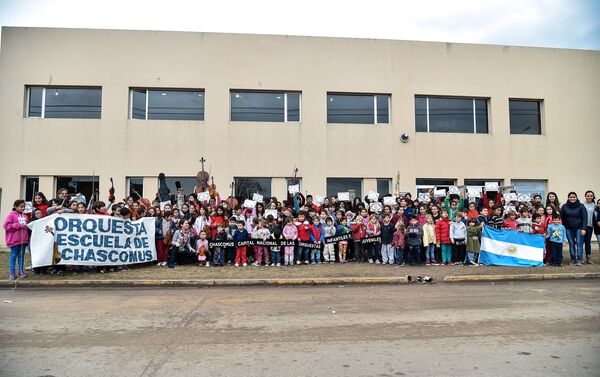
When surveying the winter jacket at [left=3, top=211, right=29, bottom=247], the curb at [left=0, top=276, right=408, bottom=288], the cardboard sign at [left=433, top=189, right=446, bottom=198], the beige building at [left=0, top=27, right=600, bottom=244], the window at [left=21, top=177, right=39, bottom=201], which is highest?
the beige building at [left=0, top=27, right=600, bottom=244]

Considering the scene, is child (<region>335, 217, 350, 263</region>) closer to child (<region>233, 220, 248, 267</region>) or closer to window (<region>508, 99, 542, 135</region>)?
child (<region>233, 220, 248, 267</region>)

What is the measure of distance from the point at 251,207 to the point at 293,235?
6.88ft

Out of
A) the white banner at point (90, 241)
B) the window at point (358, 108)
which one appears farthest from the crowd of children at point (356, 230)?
the window at point (358, 108)

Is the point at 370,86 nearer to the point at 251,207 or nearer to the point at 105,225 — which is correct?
the point at 251,207

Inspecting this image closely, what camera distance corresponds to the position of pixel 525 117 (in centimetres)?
1878

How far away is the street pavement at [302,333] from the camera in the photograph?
4219mm

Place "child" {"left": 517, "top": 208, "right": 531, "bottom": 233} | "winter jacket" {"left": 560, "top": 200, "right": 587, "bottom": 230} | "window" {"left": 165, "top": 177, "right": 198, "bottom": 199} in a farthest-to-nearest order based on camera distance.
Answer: "window" {"left": 165, "top": 177, "right": 198, "bottom": 199} < "child" {"left": 517, "top": 208, "right": 531, "bottom": 233} < "winter jacket" {"left": 560, "top": 200, "right": 587, "bottom": 230}

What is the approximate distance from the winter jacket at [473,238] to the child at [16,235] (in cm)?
1151

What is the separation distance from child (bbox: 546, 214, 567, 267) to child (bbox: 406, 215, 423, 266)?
3567 mm

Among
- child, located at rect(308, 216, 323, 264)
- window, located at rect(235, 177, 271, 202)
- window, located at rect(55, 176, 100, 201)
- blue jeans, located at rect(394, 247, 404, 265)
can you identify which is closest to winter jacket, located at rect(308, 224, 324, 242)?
child, located at rect(308, 216, 323, 264)

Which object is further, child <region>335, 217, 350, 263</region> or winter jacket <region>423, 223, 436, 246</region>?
child <region>335, 217, 350, 263</region>

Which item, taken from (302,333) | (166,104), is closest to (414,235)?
(302,333)

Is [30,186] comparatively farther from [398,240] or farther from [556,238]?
[556,238]

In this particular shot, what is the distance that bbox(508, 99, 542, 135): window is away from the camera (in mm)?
18562
